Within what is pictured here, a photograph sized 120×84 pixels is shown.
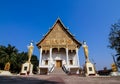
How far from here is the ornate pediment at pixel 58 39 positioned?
31062 millimetres

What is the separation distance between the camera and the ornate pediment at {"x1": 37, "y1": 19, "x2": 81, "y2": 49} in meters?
31.1

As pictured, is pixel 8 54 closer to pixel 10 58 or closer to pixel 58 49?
pixel 10 58

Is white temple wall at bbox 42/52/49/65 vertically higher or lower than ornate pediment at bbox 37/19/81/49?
lower

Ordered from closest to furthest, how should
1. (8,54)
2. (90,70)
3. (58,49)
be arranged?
(90,70)
(58,49)
(8,54)

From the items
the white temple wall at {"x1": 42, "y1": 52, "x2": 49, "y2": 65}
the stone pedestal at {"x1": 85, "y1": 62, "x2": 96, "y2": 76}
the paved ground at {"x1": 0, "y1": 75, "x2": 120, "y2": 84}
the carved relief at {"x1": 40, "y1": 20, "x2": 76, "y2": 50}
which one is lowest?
the paved ground at {"x1": 0, "y1": 75, "x2": 120, "y2": 84}

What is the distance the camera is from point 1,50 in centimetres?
3947

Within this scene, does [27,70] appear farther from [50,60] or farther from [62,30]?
[62,30]

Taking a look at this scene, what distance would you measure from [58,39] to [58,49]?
6.47ft

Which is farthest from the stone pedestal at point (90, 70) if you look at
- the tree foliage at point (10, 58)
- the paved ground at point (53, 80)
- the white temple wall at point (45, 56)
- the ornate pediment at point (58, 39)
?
the tree foliage at point (10, 58)

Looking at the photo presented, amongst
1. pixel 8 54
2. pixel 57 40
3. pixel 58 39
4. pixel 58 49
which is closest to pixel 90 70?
pixel 58 49

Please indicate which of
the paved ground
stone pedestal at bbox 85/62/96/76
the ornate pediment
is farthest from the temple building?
the paved ground

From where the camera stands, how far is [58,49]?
31250mm

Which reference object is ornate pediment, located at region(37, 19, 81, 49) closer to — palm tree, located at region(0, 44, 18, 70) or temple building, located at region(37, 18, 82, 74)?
temple building, located at region(37, 18, 82, 74)

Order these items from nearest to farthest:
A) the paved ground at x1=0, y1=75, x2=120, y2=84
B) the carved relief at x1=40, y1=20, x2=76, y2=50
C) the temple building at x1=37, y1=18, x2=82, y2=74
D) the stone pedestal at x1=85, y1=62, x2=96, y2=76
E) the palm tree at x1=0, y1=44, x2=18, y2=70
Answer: the paved ground at x1=0, y1=75, x2=120, y2=84 → the stone pedestal at x1=85, y1=62, x2=96, y2=76 → the temple building at x1=37, y1=18, x2=82, y2=74 → the carved relief at x1=40, y1=20, x2=76, y2=50 → the palm tree at x1=0, y1=44, x2=18, y2=70
